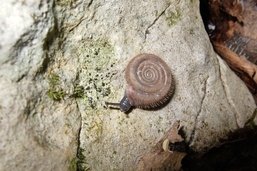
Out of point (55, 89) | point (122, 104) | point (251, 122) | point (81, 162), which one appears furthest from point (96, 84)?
point (251, 122)

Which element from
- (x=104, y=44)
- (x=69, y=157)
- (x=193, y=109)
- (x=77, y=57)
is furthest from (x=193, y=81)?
(x=69, y=157)

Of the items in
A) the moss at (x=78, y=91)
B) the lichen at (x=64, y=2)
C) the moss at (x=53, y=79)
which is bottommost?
the moss at (x=78, y=91)

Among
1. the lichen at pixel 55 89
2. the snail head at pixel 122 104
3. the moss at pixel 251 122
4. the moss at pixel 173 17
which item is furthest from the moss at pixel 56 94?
the moss at pixel 251 122

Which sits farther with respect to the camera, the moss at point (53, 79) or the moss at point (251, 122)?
the moss at point (251, 122)

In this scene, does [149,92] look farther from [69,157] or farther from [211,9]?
[211,9]

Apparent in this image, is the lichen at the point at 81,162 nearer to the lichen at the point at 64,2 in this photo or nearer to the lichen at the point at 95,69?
the lichen at the point at 95,69

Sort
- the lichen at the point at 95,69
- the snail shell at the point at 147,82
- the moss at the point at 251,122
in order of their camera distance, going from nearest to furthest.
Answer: the lichen at the point at 95,69 → the snail shell at the point at 147,82 → the moss at the point at 251,122

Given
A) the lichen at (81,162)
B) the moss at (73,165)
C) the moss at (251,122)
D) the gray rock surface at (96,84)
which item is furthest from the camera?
the moss at (251,122)
